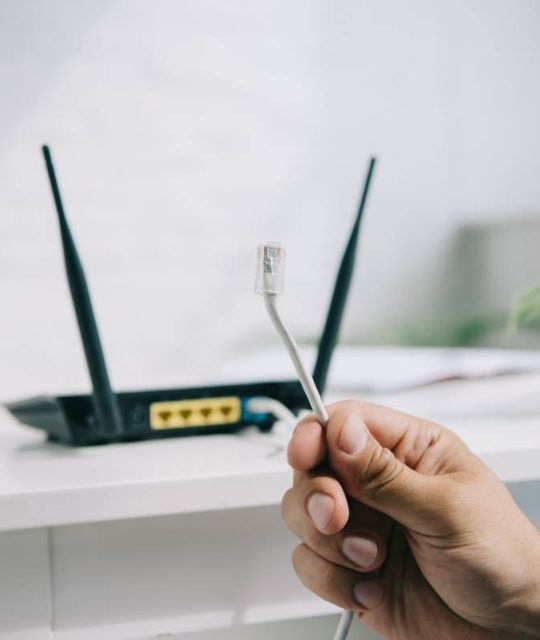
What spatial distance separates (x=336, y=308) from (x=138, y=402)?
18cm

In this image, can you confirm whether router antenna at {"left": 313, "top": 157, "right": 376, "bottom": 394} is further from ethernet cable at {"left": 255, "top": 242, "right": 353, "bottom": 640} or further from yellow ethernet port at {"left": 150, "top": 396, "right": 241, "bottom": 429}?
ethernet cable at {"left": 255, "top": 242, "right": 353, "bottom": 640}

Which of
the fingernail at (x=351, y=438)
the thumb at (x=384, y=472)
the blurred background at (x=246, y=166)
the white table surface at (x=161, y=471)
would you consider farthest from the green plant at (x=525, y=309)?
the fingernail at (x=351, y=438)

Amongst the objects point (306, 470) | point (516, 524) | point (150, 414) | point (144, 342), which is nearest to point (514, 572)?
point (516, 524)

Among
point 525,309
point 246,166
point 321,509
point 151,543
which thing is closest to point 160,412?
point 151,543

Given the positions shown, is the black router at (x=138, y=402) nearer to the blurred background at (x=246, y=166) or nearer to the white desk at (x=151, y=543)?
the white desk at (x=151, y=543)

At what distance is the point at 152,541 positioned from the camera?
510 millimetres

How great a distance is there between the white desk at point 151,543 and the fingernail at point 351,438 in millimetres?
137

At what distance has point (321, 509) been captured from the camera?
0.38 metres

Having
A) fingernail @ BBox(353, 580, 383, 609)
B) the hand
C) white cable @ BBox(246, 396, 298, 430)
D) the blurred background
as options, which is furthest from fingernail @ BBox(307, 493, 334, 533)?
the blurred background

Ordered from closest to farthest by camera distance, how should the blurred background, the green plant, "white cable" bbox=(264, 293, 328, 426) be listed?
"white cable" bbox=(264, 293, 328, 426), the blurred background, the green plant

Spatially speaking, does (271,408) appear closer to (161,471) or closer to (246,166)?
(161,471)

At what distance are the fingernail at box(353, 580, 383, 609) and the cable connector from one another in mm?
235

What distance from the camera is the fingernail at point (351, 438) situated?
0.37 meters

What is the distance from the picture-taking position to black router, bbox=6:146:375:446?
0.57 m
